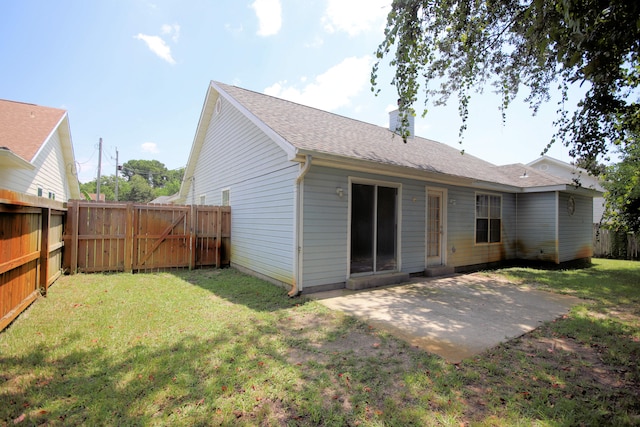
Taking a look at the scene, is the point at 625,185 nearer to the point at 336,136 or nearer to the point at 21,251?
the point at 336,136

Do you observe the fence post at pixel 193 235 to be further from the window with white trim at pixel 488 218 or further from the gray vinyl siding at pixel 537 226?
the gray vinyl siding at pixel 537 226

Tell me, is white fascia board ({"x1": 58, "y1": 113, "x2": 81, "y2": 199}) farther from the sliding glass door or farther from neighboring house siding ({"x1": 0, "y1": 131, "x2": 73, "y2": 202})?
the sliding glass door

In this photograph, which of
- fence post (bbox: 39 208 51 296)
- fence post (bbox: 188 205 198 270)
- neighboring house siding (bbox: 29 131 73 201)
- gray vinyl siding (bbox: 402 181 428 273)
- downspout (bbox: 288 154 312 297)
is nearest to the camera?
fence post (bbox: 39 208 51 296)

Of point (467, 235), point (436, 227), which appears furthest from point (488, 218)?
point (436, 227)

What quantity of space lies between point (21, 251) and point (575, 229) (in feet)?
51.1

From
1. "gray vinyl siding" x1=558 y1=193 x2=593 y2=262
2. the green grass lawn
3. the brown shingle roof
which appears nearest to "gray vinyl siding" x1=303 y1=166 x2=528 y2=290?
the green grass lawn

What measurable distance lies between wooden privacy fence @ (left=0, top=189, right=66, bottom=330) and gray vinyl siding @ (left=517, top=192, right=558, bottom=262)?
1309 cm

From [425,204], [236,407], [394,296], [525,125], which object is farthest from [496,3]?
[236,407]

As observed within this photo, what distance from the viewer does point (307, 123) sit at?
7672mm

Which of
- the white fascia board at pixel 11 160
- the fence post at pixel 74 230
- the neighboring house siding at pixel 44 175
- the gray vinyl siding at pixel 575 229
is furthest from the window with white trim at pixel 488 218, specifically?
the neighboring house siding at pixel 44 175

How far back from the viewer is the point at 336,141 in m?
6.83

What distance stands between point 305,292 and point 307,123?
14.3 feet

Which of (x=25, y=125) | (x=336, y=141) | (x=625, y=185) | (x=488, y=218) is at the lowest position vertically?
(x=488, y=218)

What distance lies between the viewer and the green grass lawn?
7.32ft
